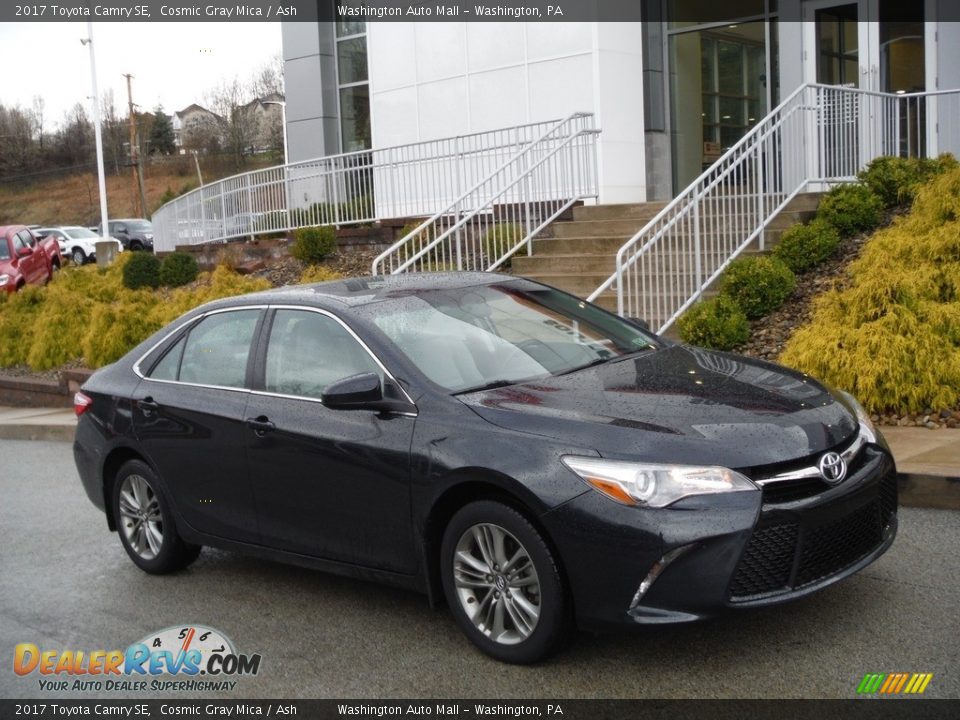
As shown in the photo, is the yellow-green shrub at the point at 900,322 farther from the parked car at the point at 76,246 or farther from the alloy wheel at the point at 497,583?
the parked car at the point at 76,246

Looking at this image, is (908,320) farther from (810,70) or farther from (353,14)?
(353,14)

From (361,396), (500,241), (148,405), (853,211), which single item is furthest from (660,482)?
(500,241)

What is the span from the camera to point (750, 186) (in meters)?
11.5

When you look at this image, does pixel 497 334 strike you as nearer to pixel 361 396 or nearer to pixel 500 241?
pixel 361 396

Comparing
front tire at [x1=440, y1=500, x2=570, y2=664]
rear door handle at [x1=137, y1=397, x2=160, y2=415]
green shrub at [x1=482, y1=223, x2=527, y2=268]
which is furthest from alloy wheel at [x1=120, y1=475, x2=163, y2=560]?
green shrub at [x1=482, y1=223, x2=527, y2=268]

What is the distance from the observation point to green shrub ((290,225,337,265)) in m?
17.2

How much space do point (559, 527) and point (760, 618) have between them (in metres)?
1.21

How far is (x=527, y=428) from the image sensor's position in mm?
4559

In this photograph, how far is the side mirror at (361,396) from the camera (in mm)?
4953

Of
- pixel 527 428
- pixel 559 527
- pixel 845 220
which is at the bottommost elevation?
pixel 559 527

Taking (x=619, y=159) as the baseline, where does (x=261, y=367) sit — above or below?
below

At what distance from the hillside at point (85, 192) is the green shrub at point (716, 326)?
76.8 m

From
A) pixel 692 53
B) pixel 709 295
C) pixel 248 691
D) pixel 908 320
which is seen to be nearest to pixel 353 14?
pixel 692 53

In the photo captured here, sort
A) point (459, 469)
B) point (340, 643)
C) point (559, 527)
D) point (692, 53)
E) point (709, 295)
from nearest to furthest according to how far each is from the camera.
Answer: point (559, 527) < point (459, 469) < point (340, 643) < point (709, 295) < point (692, 53)
